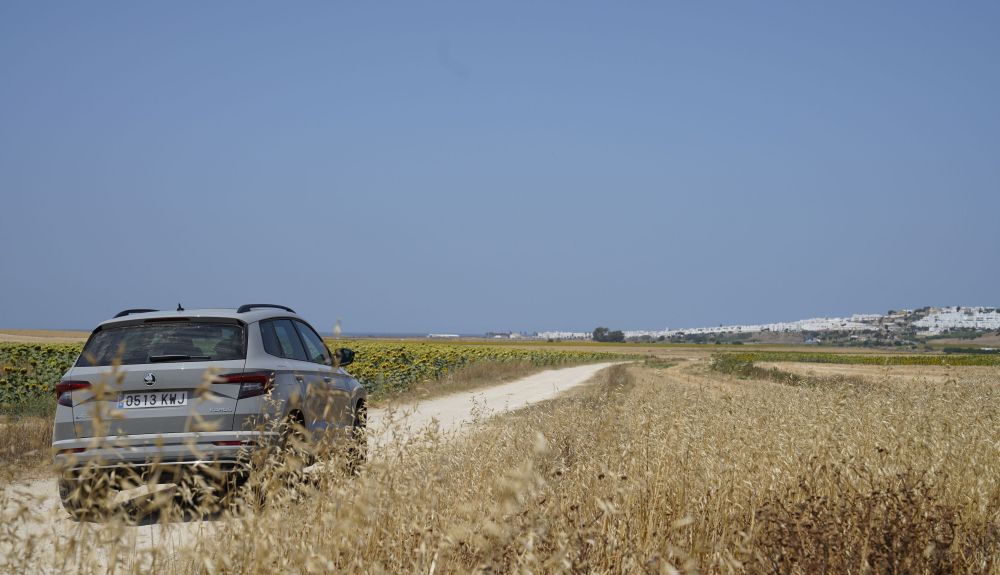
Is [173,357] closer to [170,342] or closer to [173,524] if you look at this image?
[170,342]

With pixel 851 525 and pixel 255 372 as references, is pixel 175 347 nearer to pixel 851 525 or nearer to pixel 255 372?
pixel 255 372

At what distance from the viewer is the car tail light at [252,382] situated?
677cm

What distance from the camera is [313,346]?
354 inches

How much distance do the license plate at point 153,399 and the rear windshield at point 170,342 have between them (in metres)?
0.32

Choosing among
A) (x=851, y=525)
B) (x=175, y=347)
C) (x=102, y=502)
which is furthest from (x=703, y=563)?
(x=175, y=347)

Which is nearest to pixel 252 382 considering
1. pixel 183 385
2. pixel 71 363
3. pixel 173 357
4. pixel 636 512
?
pixel 183 385

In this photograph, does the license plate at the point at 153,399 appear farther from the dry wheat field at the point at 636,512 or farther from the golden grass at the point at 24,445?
the golden grass at the point at 24,445

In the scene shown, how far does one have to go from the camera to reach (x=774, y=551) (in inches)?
Answer: 149

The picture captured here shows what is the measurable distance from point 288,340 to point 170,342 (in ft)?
4.32

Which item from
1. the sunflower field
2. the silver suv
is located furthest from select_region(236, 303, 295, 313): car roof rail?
the sunflower field

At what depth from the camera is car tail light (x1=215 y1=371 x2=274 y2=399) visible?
22.2 ft

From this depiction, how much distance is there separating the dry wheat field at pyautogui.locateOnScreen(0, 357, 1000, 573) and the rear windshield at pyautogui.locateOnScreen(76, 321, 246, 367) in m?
1.43

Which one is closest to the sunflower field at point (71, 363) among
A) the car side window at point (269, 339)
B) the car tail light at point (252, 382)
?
the car side window at point (269, 339)

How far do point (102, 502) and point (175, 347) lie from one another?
4.46 metres
